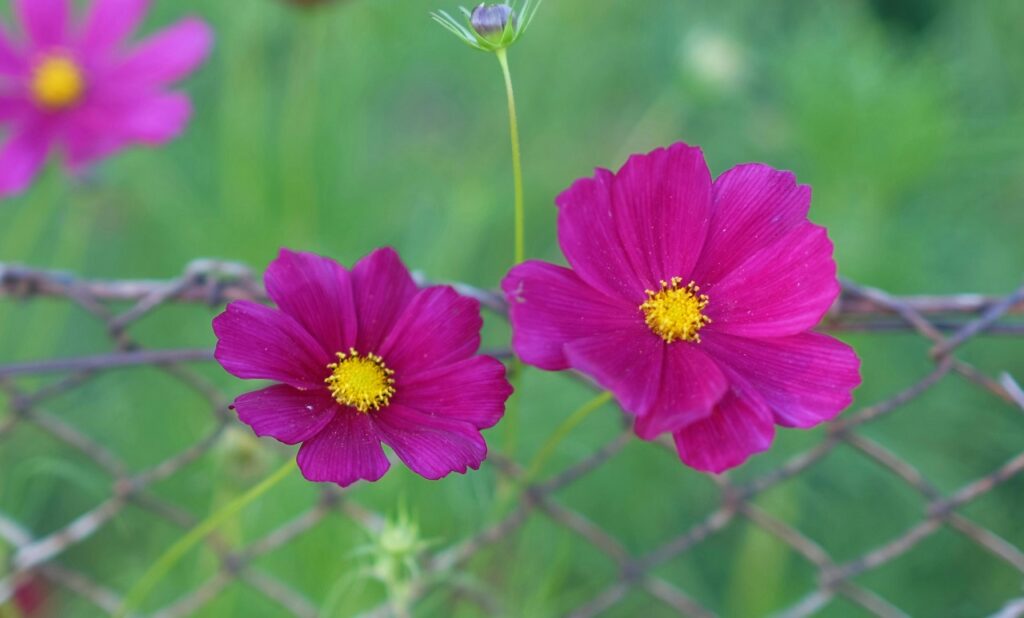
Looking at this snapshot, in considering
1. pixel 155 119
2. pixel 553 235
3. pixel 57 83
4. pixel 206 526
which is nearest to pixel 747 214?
pixel 206 526

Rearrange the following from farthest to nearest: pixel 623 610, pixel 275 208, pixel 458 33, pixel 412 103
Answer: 1. pixel 412 103
2. pixel 275 208
3. pixel 623 610
4. pixel 458 33

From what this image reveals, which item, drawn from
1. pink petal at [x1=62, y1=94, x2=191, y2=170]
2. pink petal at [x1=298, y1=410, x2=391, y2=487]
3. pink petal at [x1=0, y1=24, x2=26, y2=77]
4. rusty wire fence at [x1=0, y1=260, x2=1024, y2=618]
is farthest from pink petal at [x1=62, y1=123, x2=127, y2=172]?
pink petal at [x1=298, y1=410, x2=391, y2=487]

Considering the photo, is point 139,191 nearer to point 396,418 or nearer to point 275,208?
point 275,208

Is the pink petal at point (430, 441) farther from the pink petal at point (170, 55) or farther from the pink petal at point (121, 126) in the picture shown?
the pink petal at point (170, 55)

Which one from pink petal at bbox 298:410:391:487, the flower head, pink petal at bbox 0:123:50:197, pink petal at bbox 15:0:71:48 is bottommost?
pink petal at bbox 298:410:391:487

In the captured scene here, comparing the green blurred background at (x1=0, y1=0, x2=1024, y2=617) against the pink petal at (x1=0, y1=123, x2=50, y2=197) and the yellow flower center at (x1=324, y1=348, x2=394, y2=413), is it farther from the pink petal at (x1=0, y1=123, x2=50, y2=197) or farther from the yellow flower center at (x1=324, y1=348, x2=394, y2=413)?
the yellow flower center at (x1=324, y1=348, x2=394, y2=413)

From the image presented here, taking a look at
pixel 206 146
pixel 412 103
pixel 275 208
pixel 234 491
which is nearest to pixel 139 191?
pixel 206 146

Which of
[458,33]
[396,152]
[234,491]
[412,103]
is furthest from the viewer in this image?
[412,103]
